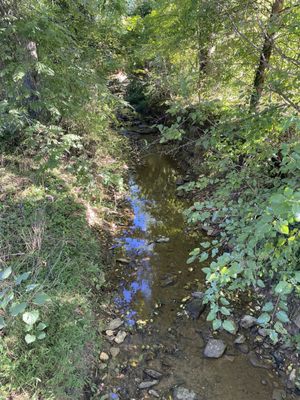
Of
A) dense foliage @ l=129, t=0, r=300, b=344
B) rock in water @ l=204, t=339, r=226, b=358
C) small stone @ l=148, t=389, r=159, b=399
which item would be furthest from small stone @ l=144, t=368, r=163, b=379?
dense foliage @ l=129, t=0, r=300, b=344

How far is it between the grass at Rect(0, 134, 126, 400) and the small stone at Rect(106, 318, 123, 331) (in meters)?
0.16

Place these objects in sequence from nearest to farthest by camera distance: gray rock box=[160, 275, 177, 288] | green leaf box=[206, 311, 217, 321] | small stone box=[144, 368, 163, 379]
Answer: green leaf box=[206, 311, 217, 321]
small stone box=[144, 368, 163, 379]
gray rock box=[160, 275, 177, 288]

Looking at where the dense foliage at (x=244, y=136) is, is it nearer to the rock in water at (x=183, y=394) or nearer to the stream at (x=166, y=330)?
the stream at (x=166, y=330)

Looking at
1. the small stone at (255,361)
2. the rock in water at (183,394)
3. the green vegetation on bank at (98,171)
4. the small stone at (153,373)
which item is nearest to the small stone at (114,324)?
the green vegetation on bank at (98,171)

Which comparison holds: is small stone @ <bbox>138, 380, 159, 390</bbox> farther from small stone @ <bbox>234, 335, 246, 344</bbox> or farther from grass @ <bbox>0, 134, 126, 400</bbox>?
small stone @ <bbox>234, 335, 246, 344</bbox>

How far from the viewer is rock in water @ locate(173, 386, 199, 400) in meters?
2.88

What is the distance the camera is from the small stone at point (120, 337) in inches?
136

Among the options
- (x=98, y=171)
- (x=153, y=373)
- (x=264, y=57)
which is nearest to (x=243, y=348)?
(x=153, y=373)

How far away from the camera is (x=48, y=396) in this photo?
258 cm

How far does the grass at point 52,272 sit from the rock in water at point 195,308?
1175 millimetres

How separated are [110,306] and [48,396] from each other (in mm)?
1413

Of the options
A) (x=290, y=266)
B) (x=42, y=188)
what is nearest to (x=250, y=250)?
(x=290, y=266)

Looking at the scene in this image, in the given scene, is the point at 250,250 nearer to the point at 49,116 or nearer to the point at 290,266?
the point at 290,266

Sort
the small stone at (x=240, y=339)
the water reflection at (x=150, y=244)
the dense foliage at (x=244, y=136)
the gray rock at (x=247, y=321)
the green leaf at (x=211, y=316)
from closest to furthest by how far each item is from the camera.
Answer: the green leaf at (x=211, y=316)
the dense foliage at (x=244, y=136)
the small stone at (x=240, y=339)
the gray rock at (x=247, y=321)
the water reflection at (x=150, y=244)
